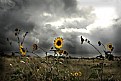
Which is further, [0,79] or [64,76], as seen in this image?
[0,79]

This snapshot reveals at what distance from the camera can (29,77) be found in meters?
7.52

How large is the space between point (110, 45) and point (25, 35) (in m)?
1.89

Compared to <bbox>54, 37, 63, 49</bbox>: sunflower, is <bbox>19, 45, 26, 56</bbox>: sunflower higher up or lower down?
lower down

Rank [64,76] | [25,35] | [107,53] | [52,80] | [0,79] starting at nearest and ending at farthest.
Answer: [107,53]
[52,80]
[25,35]
[64,76]
[0,79]

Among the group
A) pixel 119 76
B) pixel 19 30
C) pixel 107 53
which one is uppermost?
pixel 19 30

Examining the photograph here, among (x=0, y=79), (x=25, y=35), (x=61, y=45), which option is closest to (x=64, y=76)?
(x=61, y=45)

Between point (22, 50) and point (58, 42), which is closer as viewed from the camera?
point (22, 50)

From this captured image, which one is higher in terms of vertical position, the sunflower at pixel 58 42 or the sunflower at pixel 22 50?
the sunflower at pixel 58 42

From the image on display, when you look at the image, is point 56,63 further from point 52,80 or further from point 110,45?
point 110,45

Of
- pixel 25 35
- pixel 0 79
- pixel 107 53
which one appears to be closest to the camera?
pixel 107 53

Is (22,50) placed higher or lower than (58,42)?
lower

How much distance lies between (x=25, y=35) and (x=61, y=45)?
3.12 ft

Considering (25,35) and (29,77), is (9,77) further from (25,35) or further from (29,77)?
(25,35)

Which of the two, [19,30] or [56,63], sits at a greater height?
[19,30]
